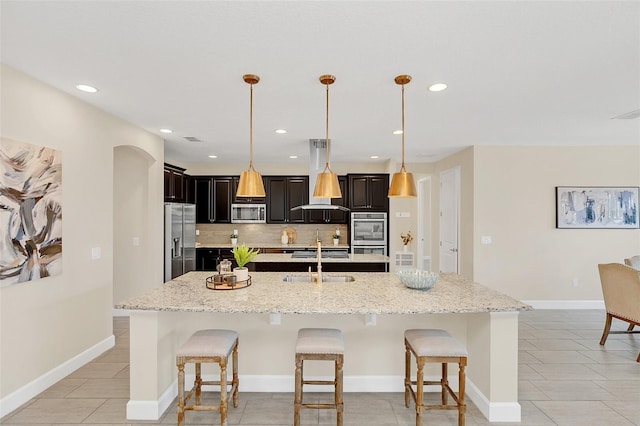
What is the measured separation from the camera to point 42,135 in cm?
284

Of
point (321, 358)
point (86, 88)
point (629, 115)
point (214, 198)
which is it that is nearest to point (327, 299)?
point (321, 358)

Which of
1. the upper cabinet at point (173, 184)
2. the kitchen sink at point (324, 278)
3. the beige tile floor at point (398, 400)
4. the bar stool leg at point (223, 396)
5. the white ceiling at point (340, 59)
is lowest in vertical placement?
the beige tile floor at point (398, 400)

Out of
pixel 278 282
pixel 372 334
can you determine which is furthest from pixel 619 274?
pixel 278 282

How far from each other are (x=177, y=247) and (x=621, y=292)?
18.6 feet

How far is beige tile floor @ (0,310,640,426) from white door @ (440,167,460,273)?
238cm

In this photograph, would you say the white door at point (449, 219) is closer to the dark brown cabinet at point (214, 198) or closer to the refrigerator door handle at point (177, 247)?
the dark brown cabinet at point (214, 198)

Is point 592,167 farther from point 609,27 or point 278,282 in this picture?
point 278,282

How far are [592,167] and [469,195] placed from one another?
1890 mm

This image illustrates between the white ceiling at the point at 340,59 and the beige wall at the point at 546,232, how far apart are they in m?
1.22

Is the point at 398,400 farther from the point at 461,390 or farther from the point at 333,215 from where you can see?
the point at 333,215

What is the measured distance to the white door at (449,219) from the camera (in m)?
5.83

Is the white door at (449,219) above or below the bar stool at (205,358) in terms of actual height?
above

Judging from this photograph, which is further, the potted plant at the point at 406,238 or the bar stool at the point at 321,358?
the potted plant at the point at 406,238

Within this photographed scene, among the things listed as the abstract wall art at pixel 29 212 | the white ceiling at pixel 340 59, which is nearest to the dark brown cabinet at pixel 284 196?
the white ceiling at pixel 340 59
